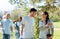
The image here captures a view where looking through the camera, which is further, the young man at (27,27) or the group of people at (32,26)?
the group of people at (32,26)

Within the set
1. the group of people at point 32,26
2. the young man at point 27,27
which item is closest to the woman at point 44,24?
the group of people at point 32,26

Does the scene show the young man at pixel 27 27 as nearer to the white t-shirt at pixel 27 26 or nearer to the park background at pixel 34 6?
the white t-shirt at pixel 27 26

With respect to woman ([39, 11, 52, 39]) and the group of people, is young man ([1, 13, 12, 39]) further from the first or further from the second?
woman ([39, 11, 52, 39])

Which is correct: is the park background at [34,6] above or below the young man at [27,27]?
above

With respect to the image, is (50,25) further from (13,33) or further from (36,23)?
(13,33)

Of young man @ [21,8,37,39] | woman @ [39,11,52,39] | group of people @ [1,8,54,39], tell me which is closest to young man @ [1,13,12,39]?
group of people @ [1,8,54,39]

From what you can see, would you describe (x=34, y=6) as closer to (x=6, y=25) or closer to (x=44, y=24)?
(x=44, y=24)

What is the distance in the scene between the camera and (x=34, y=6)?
89.6 inches

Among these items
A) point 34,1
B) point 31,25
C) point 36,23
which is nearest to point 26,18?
point 31,25

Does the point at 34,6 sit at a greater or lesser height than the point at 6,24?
greater

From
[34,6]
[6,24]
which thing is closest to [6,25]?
[6,24]

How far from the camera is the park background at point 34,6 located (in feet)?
7.35

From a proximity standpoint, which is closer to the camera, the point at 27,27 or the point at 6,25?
the point at 27,27

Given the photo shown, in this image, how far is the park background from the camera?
7.35 ft
